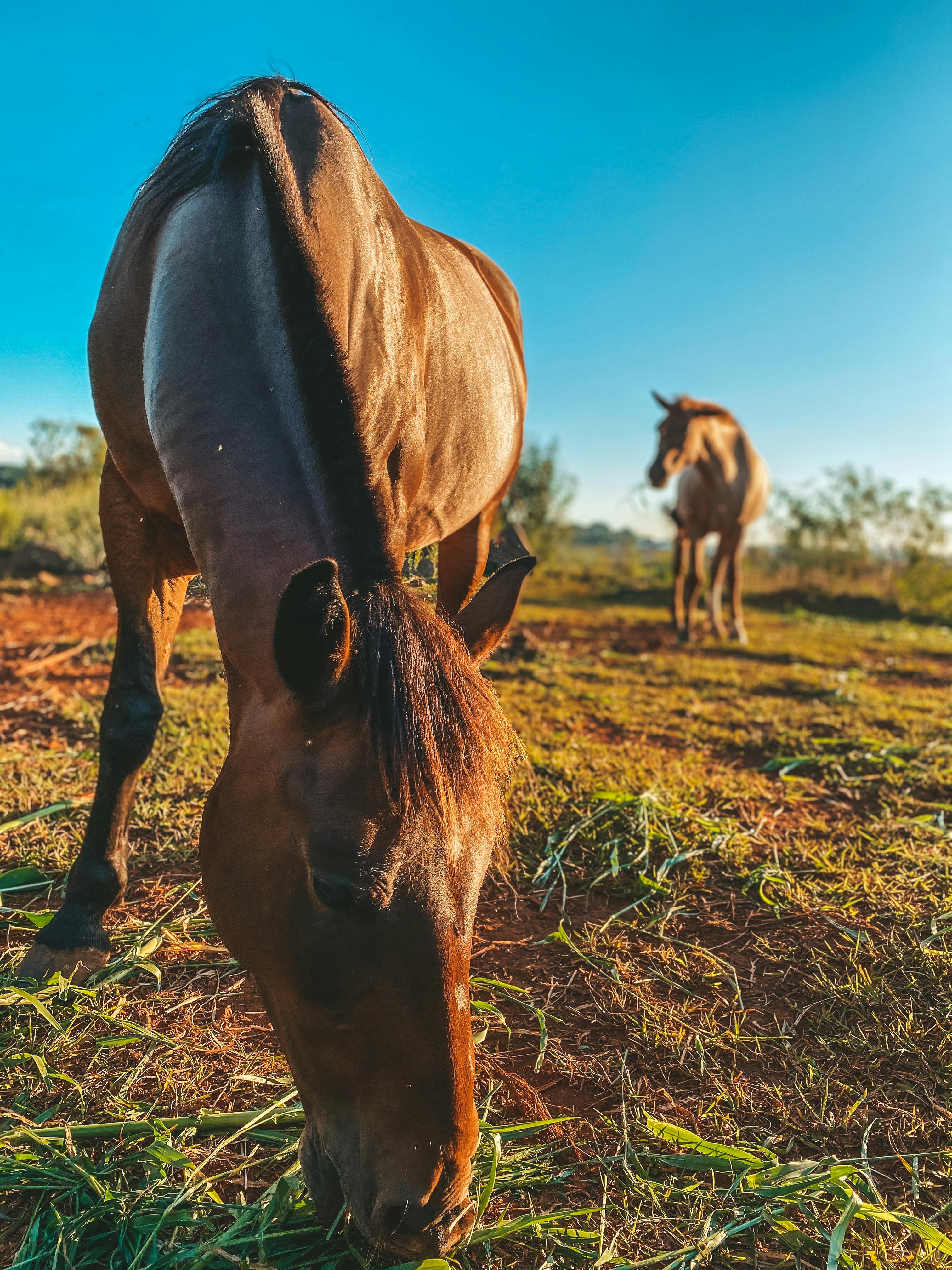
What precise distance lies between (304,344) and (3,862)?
6.96 ft

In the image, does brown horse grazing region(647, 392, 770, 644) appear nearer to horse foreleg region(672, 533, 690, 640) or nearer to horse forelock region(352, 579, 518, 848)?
horse foreleg region(672, 533, 690, 640)

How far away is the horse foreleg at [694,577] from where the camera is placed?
9.83m

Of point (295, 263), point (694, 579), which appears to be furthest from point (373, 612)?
point (694, 579)

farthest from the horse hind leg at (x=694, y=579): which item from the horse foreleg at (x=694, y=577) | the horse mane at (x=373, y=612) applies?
the horse mane at (x=373, y=612)

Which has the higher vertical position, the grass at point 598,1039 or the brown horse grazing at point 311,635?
the brown horse grazing at point 311,635

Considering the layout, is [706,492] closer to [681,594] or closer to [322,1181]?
[681,594]

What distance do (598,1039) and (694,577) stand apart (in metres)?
9.14

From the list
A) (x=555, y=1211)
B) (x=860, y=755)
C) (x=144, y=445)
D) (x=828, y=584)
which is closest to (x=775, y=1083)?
(x=555, y=1211)

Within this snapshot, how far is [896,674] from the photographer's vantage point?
780cm

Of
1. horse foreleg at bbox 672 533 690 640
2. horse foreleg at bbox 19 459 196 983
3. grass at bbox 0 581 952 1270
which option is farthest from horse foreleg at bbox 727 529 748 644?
horse foreleg at bbox 19 459 196 983

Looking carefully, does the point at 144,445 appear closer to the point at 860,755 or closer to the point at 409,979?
the point at 409,979

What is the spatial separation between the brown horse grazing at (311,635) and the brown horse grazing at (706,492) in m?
8.28

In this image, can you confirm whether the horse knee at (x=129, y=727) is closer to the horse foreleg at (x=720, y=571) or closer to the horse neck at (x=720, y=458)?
the horse foreleg at (x=720, y=571)

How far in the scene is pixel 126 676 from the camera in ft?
7.47
